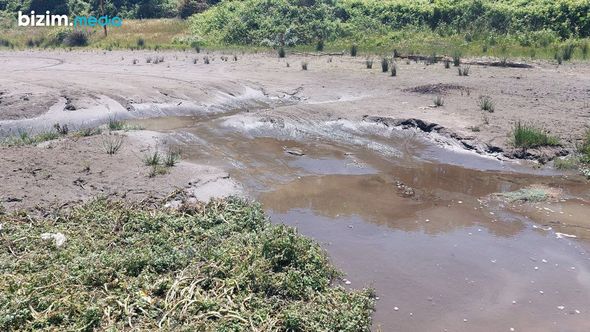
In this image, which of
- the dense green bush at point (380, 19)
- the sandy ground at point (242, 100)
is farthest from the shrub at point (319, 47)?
the sandy ground at point (242, 100)

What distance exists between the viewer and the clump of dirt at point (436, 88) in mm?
17828

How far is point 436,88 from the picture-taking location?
18.1m

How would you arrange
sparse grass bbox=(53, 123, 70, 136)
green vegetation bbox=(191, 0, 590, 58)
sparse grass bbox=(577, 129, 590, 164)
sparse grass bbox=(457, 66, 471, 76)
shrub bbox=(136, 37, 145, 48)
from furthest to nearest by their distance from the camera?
shrub bbox=(136, 37, 145, 48), green vegetation bbox=(191, 0, 590, 58), sparse grass bbox=(457, 66, 471, 76), sparse grass bbox=(53, 123, 70, 136), sparse grass bbox=(577, 129, 590, 164)

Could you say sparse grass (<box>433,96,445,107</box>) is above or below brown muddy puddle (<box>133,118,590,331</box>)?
above

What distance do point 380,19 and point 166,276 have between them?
2961cm

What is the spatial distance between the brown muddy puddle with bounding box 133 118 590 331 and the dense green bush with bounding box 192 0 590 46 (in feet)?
56.6

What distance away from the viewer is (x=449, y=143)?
13.8 metres

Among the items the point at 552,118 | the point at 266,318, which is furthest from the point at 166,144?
the point at 552,118

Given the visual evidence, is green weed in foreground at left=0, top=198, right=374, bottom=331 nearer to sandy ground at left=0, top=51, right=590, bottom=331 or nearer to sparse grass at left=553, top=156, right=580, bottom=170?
sandy ground at left=0, top=51, right=590, bottom=331

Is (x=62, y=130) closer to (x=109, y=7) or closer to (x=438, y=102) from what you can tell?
(x=438, y=102)

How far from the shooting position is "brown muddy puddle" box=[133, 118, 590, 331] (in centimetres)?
717

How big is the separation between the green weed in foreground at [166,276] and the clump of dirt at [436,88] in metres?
10.6

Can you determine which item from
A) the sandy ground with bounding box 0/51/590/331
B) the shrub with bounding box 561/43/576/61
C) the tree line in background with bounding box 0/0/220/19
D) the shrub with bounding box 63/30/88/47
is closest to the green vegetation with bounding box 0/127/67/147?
the sandy ground with bounding box 0/51/590/331

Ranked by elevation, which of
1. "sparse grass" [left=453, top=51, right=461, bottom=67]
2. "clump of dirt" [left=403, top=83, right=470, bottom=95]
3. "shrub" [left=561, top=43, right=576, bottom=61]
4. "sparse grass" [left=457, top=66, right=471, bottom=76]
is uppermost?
"shrub" [left=561, top=43, right=576, bottom=61]
